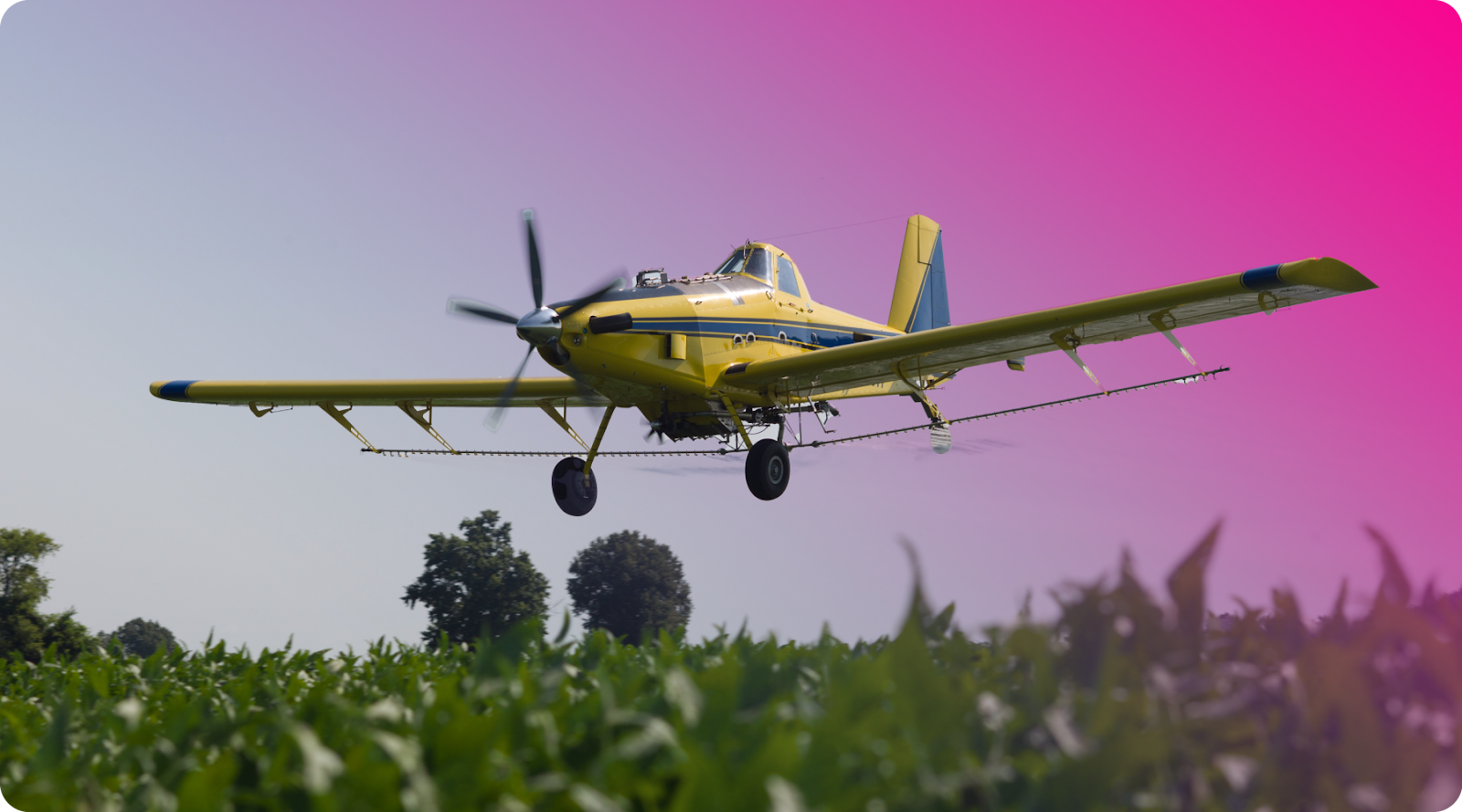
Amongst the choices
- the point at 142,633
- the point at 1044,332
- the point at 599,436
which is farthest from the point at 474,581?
the point at 1044,332

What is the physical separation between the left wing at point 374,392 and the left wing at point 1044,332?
14.8 feet

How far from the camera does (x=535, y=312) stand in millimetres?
15406

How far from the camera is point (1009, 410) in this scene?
16.1 metres

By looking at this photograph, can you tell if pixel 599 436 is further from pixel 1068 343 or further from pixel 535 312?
pixel 1068 343

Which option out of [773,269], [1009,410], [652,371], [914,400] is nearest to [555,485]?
[652,371]

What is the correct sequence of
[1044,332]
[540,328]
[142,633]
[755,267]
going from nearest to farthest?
[1044,332], [540,328], [755,267], [142,633]

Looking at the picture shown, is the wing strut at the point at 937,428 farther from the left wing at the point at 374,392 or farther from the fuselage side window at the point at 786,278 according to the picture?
the left wing at the point at 374,392

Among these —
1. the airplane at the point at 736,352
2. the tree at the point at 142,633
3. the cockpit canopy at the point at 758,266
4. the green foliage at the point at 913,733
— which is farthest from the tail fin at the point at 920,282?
the tree at the point at 142,633

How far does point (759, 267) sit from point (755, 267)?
9 centimetres

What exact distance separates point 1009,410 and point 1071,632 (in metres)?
12.9

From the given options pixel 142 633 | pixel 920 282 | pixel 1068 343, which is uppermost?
pixel 920 282

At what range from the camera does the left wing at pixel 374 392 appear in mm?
19656

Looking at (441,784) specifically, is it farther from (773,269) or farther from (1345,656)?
(773,269)

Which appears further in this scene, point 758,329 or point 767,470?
point 758,329
